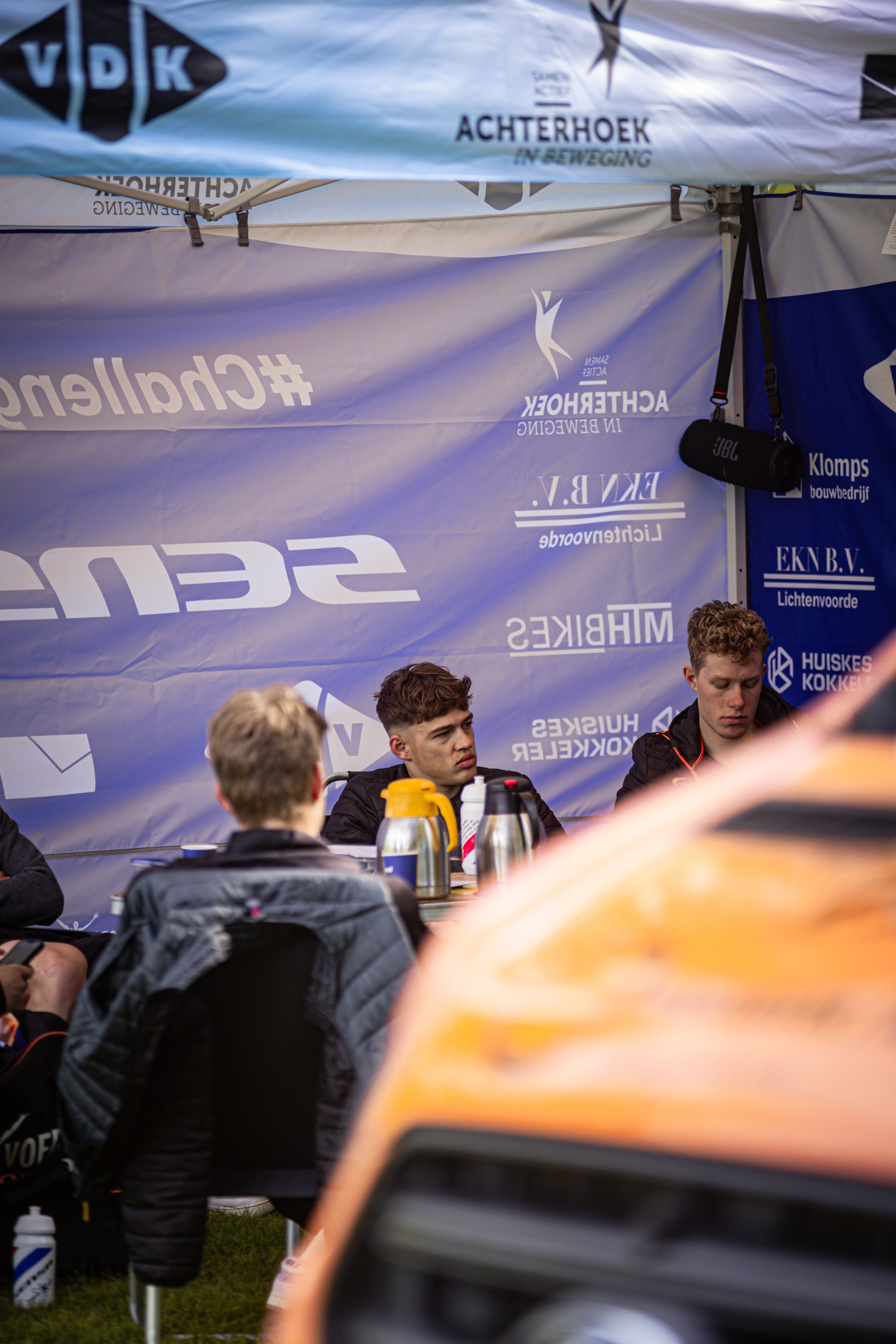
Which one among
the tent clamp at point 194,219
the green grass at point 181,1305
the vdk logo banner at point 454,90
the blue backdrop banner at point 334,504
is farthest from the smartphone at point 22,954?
the tent clamp at point 194,219

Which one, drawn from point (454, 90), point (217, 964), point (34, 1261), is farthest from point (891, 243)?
point (34, 1261)

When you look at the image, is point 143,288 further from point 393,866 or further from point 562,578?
point 393,866

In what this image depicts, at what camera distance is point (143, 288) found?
14.2 feet

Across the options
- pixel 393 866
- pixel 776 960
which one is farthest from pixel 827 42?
pixel 776 960

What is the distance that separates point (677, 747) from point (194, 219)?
7.78ft

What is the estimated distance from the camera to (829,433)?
441cm

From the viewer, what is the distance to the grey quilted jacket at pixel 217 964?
5.90 feet

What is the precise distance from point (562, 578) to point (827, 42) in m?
2.43

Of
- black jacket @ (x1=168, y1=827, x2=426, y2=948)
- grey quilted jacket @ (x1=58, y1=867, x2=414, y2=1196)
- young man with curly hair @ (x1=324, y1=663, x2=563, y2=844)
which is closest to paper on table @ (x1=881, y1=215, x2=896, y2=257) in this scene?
young man with curly hair @ (x1=324, y1=663, x2=563, y2=844)

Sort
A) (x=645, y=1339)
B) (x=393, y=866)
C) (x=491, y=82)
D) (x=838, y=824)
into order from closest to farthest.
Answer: (x=645, y=1339), (x=838, y=824), (x=491, y=82), (x=393, y=866)

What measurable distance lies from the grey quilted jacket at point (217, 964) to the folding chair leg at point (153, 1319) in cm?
41

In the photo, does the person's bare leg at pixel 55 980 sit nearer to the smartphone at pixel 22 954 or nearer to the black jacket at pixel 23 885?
the smartphone at pixel 22 954

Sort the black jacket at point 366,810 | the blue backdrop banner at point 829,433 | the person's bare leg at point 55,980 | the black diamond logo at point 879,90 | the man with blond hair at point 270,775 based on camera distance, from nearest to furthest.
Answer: the man with blond hair at point 270,775
the black diamond logo at point 879,90
the person's bare leg at point 55,980
the black jacket at point 366,810
the blue backdrop banner at point 829,433

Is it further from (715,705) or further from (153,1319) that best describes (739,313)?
(153,1319)
